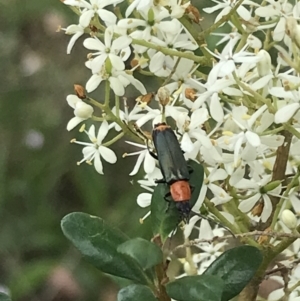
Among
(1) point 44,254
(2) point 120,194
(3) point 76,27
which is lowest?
(1) point 44,254

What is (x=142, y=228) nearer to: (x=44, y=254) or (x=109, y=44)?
(x=44, y=254)

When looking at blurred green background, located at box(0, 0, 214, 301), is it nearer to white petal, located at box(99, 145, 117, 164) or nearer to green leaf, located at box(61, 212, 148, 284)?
white petal, located at box(99, 145, 117, 164)

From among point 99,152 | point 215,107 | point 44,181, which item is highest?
point 215,107

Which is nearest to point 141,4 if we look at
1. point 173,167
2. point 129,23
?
point 129,23

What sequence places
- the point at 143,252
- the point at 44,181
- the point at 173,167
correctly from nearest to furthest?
the point at 143,252, the point at 173,167, the point at 44,181

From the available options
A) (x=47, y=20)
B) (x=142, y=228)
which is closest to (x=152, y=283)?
(x=142, y=228)

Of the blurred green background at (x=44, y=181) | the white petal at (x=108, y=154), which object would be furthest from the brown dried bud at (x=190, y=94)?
the blurred green background at (x=44, y=181)

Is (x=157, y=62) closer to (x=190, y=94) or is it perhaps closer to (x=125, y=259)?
(x=190, y=94)
